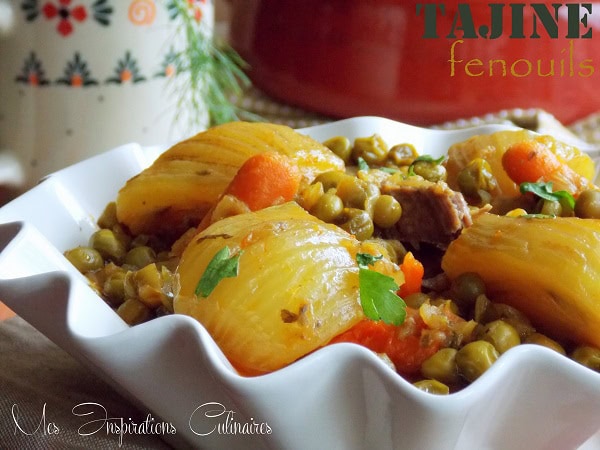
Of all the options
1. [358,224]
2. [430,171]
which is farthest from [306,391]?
[430,171]

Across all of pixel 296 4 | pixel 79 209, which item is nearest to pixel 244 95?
pixel 296 4

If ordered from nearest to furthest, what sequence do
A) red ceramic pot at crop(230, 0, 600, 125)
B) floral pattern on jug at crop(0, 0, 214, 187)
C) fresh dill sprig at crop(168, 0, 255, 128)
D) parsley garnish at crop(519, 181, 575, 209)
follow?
1. parsley garnish at crop(519, 181, 575, 209)
2. floral pattern on jug at crop(0, 0, 214, 187)
3. fresh dill sprig at crop(168, 0, 255, 128)
4. red ceramic pot at crop(230, 0, 600, 125)

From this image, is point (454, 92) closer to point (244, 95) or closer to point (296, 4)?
point (296, 4)

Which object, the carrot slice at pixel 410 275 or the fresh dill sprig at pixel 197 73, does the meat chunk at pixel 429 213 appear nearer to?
the carrot slice at pixel 410 275

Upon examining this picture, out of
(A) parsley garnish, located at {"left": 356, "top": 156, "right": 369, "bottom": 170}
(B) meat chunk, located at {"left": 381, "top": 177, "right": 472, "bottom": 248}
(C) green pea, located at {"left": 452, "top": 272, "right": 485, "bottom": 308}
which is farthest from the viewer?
(A) parsley garnish, located at {"left": 356, "top": 156, "right": 369, "bottom": 170}

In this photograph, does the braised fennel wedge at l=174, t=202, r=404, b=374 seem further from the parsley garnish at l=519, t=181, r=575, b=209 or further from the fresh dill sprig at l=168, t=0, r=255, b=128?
the fresh dill sprig at l=168, t=0, r=255, b=128

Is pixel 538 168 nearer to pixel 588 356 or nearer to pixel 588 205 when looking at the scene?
pixel 588 205

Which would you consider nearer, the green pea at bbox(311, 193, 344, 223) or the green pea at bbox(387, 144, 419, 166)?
the green pea at bbox(311, 193, 344, 223)

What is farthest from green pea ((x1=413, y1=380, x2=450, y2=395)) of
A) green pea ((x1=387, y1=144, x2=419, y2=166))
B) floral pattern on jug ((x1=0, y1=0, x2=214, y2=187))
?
floral pattern on jug ((x1=0, y1=0, x2=214, y2=187))
